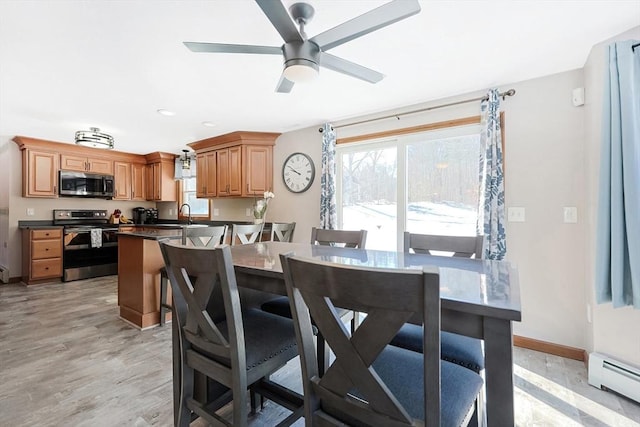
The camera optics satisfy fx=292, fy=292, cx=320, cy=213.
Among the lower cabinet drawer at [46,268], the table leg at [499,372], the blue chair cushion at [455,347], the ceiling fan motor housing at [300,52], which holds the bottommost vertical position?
the lower cabinet drawer at [46,268]

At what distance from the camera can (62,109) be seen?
323 cm

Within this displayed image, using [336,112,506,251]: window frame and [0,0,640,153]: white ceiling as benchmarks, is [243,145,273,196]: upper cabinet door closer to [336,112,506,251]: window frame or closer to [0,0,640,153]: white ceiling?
[0,0,640,153]: white ceiling

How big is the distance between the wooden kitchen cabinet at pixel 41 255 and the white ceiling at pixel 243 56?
6.16ft

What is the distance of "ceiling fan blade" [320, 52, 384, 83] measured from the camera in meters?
1.67

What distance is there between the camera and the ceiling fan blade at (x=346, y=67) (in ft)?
5.48

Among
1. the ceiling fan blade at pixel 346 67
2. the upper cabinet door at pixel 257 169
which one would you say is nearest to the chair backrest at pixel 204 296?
the ceiling fan blade at pixel 346 67

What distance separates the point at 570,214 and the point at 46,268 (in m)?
6.68

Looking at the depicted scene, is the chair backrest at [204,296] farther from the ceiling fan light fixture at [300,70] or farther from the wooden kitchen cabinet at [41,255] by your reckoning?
the wooden kitchen cabinet at [41,255]

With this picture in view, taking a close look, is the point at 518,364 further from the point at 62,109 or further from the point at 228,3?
the point at 62,109

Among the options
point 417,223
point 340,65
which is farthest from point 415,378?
point 417,223

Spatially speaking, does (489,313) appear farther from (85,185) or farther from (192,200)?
(85,185)

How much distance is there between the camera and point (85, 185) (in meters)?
5.18

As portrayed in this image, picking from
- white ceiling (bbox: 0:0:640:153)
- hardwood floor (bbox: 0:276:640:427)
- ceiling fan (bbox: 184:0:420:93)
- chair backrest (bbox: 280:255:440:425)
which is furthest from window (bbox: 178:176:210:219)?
chair backrest (bbox: 280:255:440:425)

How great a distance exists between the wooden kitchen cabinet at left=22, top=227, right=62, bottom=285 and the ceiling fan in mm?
4793
